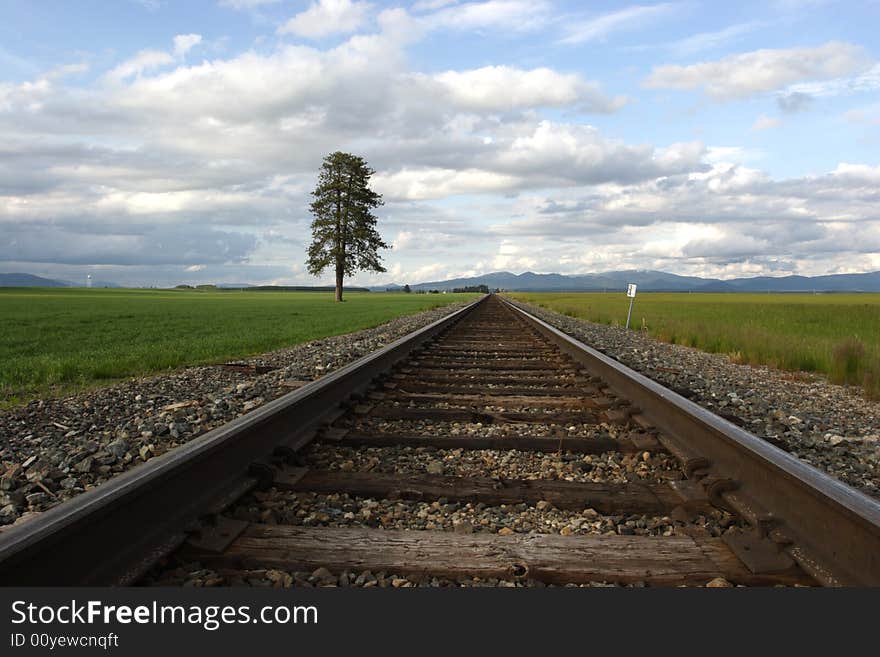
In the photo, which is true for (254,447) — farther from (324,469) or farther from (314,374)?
(314,374)

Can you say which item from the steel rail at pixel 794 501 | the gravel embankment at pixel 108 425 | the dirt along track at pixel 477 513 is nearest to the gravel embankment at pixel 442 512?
the dirt along track at pixel 477 513

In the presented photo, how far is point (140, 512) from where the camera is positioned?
5.99 feet

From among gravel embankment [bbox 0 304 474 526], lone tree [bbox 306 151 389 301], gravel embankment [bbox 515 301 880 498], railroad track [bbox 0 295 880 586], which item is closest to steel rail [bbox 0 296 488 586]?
railroad track [bbox 0 295 880 586]

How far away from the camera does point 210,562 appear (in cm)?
179

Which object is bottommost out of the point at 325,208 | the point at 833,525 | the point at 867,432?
the point at 867,432

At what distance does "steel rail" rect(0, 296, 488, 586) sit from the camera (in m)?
1.46

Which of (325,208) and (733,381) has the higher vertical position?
(325,208)

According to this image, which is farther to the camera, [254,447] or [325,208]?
[325,208]

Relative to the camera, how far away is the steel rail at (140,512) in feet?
4.78

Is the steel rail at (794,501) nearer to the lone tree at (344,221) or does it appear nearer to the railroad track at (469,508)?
the railroad track at (469,508)

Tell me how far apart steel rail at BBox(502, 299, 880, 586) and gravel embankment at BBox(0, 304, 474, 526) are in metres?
2.72

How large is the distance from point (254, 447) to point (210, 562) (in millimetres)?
887

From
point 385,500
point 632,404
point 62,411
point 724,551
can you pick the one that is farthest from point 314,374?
point 724,551

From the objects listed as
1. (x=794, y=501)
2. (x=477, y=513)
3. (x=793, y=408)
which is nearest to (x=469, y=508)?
(x=477, y=513)
